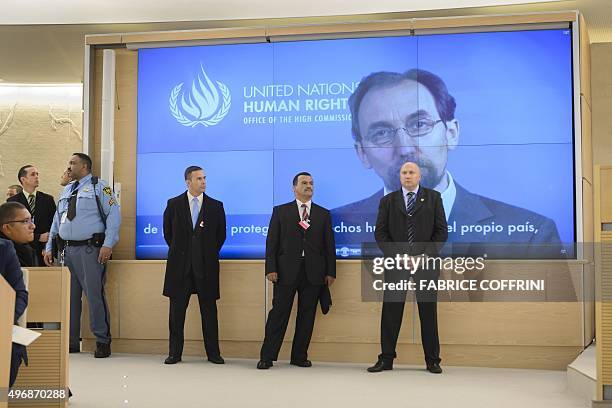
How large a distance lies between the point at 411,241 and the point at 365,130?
1.26 metres

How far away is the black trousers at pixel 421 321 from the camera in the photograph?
667 centimetres

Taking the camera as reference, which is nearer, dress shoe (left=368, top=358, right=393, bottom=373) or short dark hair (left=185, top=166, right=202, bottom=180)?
dress shoe (left=368, top=358, right=393, bottom=373)

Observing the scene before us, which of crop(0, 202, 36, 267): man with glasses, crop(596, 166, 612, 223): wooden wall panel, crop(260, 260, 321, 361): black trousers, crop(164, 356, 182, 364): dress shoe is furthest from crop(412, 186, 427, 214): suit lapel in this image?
crop(0, 202, 36, 267): man with glasses

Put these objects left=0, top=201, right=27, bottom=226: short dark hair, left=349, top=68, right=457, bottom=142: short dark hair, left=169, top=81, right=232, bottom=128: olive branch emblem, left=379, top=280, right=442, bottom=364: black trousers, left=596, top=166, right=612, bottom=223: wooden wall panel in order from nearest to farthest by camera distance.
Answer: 1. left=0, top=201, right=27, bottom=226: short dark hair
2. left=596, top=166, right=612, bottom=223: wooden wall panel
3. left=379, top=280, right=442, bottom=364: black trousers
4. left=349, top=68, right=457, bottom=142: short dark hair
5. left=169, top=81, right=232, bottom=128: olive branch emblem

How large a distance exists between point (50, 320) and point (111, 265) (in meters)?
3.23

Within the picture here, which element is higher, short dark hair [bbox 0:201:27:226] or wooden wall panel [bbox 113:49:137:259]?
wooden wall panel [bbox 113:49:137:259]

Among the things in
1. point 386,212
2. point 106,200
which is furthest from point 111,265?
point 386,212

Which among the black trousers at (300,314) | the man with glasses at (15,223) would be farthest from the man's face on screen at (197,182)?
the man with glasses at (15,223)

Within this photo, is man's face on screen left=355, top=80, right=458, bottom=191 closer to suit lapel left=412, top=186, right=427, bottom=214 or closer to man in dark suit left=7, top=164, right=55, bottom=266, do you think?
suit lapel left=412, top=186, right=427, bottom=214

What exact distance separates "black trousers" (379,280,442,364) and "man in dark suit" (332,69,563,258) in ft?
2.55

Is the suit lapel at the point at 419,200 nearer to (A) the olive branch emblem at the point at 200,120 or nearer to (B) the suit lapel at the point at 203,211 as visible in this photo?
(B) the suit lapel at the point at 203,211

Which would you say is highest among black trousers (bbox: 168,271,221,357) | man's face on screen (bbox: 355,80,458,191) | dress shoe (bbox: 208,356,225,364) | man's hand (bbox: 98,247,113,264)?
man's face on screen (bbox: 355,80,458,191)

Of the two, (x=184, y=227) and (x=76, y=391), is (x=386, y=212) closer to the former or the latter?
(x=184, y=227)

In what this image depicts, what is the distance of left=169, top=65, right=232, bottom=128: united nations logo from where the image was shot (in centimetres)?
789
